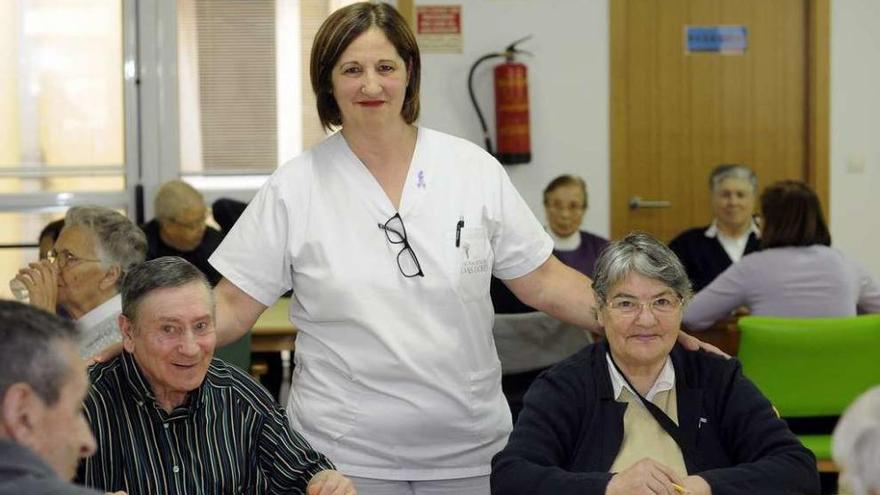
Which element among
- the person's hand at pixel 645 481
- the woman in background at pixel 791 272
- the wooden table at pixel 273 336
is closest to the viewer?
the person's hand at pixel 645 481

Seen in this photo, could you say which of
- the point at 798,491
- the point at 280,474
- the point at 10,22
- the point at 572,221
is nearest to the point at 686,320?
the point at 572,221

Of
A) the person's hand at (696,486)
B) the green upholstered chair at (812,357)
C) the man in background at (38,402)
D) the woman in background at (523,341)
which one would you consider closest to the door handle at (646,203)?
the woman in background at (523,341)

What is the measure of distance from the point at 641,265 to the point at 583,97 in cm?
420

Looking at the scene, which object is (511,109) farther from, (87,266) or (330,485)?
(330,485)

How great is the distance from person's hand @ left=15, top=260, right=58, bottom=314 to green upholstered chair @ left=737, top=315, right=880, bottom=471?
1.92 meters

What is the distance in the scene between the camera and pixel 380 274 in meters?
2.44

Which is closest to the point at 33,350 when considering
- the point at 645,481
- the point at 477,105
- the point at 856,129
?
the point at 645,481

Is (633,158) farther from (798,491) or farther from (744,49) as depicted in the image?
(798,491)

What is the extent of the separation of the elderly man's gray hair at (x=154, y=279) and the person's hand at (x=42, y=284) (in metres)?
0.79

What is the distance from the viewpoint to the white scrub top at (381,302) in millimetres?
2445

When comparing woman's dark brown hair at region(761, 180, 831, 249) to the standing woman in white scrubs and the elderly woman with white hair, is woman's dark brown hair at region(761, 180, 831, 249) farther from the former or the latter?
the elderly woman with white hair

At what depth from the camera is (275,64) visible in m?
6.61

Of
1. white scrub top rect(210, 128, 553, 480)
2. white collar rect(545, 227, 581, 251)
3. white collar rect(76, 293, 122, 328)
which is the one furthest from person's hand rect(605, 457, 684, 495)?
white collar rect(545, 227, 581, 251)

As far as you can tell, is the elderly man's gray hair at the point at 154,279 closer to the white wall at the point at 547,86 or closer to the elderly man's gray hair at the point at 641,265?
the elderly man's gray hair at the point at 641,265
